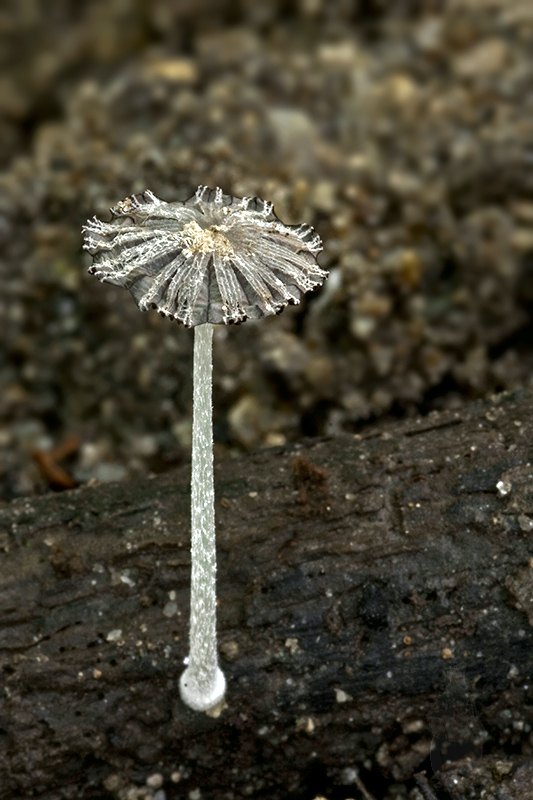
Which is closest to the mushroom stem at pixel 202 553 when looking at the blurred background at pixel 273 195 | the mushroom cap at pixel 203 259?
the mushroom cap at pixel 203 259

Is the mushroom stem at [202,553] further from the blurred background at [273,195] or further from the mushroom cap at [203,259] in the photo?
the blurred background at [273,195]

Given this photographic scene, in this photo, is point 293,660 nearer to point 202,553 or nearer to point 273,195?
point 202,553

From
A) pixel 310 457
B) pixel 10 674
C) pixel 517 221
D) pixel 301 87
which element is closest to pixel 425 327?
pixel 517 221

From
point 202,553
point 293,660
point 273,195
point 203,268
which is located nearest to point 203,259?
point 203,268

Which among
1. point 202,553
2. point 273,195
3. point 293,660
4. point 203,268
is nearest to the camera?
point 203,268

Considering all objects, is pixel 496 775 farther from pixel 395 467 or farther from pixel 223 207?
pixel 223 207

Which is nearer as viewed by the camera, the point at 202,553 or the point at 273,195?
the point at 202,553

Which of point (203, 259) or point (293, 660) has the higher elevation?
point (203, 259)

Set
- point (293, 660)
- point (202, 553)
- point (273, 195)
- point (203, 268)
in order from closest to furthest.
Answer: point (203, 268)
point (202, 553)
point (293, 660)
point (273, 195)
